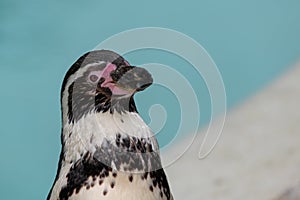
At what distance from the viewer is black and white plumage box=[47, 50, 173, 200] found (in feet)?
6.43

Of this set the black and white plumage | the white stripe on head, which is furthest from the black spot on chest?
the white stripe on head

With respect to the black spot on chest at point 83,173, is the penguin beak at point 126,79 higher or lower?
higher

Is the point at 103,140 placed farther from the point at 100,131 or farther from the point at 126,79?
the point at 126,79

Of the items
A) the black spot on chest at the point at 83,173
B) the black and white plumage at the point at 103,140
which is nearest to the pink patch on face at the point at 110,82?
the black and white plumage at the point at 103,140

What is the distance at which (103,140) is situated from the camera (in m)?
1.99

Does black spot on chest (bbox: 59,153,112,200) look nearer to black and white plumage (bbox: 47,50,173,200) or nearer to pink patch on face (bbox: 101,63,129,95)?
black and white plumage (bbox: 47,50,173,200)

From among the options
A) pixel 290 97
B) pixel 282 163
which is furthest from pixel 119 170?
pixel 290 97

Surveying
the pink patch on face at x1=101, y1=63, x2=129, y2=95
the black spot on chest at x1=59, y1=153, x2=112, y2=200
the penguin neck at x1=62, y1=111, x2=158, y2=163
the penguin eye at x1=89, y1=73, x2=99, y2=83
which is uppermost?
the penguin eye at x1=89, y1=73, x2=99, y2=83

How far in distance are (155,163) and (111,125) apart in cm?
15

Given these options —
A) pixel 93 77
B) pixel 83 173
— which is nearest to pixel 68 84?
pixel 93 77

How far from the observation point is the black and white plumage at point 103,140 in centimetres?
196

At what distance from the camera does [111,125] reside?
6.50ft

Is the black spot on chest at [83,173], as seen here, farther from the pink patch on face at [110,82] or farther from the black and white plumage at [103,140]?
the pink patch on face at [110,82]

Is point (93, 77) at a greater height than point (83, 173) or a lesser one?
greater
